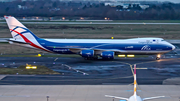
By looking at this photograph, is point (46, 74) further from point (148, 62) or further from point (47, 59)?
point (148, 62)

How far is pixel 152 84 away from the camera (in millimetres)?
28922

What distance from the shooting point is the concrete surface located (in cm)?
2253

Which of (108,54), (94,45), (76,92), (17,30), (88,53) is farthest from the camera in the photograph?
(17,30)

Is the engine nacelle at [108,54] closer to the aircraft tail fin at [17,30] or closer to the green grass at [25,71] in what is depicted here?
the green grass at [25,71]

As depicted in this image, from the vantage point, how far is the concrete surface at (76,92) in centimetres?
2253

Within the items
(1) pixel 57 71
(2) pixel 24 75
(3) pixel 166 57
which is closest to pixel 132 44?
(3) pixel 166 57

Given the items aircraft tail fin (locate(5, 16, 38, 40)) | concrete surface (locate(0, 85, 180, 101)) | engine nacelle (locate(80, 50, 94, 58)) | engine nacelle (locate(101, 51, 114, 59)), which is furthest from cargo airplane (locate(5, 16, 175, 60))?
concrete surface (locate(0, 85, 180, 101))

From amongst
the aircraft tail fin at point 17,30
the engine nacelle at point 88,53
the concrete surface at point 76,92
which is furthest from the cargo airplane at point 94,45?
the concrete surface at point 76,92

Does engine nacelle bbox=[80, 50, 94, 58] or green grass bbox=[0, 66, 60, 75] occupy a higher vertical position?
engine nacelle bbox=[80, 50, 94, 58]

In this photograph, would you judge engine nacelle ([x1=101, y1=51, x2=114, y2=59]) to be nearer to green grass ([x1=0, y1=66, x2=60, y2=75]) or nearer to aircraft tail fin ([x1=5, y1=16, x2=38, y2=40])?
green grass ([x1=0, y1=66, x2=60, y2=75])

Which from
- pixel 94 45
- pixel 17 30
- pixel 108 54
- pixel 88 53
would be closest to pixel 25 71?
pixel 88 53

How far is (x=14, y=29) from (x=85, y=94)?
25124 mm

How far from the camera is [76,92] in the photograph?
24578mm

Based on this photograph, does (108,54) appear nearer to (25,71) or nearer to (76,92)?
(25,71)
